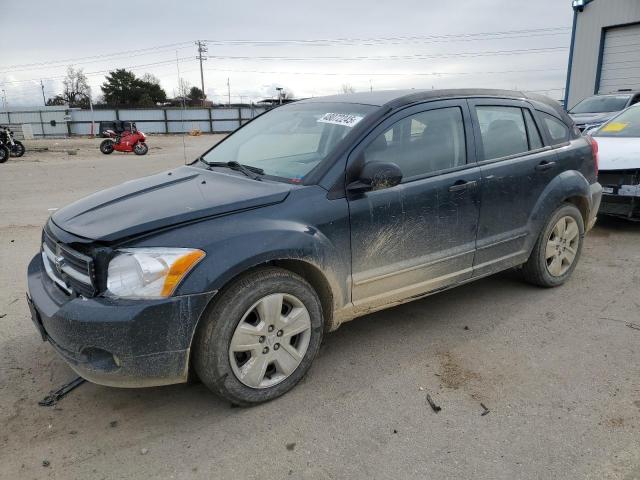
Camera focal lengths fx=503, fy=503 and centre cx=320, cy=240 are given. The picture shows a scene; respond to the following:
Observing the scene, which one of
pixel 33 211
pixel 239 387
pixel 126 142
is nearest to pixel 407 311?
pixel 239 387

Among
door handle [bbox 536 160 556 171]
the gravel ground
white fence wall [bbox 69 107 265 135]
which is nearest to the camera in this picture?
the gravel ground

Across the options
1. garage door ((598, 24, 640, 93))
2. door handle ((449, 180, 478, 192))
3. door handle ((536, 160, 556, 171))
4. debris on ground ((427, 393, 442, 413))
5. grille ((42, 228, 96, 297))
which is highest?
garage door ((598, 24, 640, 93))

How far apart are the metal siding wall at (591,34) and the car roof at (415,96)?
17.5 metres

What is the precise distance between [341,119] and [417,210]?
2.61ft

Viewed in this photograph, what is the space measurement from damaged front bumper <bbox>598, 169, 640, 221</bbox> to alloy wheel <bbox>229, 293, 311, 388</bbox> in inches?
196

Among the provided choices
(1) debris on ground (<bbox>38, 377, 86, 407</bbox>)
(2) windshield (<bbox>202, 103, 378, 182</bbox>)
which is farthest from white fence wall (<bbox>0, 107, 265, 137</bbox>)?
(1) debris on ground (<bbox>38, 377, 86, 407</bbox>)

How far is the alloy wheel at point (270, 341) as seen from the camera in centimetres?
266

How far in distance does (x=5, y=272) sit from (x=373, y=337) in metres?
3.75

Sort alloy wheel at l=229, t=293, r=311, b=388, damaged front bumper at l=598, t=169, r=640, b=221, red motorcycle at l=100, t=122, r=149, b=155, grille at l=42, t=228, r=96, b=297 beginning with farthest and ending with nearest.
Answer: red motorcycle at l=100, t=122, r=149, b=155 → damaged front bumper at l=598, t=169, r=640, b=221 → alloy wheel at l=229, t=293, r=311, b=388 → grille at l=42, t=228, r=96, b=297

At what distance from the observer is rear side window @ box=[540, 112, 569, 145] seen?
169 inches

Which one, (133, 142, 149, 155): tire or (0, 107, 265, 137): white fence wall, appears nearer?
(133, 142, 149, 155): tire

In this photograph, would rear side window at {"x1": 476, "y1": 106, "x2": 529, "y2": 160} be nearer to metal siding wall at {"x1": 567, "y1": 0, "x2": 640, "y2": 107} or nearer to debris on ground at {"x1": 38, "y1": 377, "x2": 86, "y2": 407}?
debris on ground at {"x1": 38, "y1": 377, "x2": 86, "y2": 407}

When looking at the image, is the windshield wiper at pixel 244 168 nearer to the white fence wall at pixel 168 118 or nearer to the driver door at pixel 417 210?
the driver door at pixel 417 210

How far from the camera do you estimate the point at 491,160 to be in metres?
3.75
